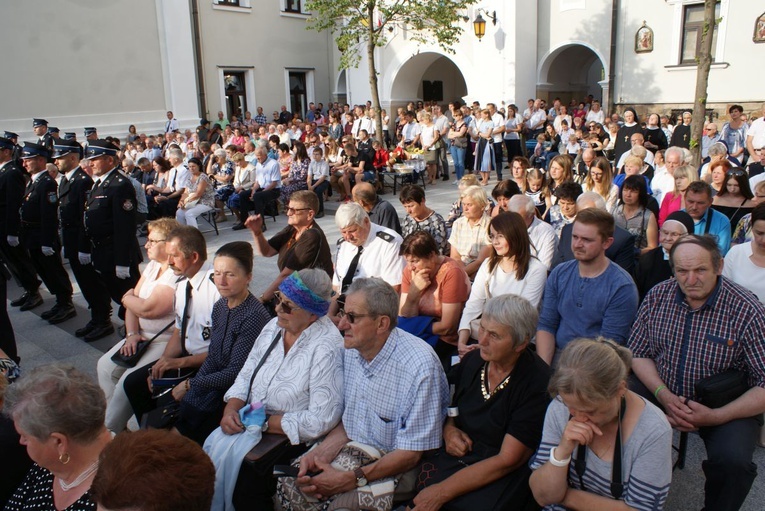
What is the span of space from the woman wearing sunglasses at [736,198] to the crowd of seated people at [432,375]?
81 cm

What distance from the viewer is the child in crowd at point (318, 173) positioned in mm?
11695

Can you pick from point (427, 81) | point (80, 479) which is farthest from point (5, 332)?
point (427, 81)

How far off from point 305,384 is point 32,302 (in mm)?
5559

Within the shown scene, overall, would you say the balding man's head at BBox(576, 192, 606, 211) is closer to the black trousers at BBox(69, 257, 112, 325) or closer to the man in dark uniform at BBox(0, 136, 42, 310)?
the black trousers at BBox(69, 257, 112, 325)

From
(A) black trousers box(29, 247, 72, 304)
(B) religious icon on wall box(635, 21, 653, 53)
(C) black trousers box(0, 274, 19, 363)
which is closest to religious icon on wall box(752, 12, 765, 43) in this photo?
(B) religious icon on wall box(635, 21, 653, 53)

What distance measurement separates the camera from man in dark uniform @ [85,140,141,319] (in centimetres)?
561

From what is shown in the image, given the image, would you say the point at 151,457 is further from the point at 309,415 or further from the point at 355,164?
the point at 355,164

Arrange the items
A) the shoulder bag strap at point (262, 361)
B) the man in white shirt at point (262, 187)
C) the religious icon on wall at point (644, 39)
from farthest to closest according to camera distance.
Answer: the religious icon on wall at point (644, 39) → the man in white shirt at point (262, 187) → the shoulder bag strap at point (262, 361)

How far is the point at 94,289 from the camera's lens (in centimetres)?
606

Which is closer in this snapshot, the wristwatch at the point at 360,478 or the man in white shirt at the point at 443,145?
the wristwatch at the point at 360,478

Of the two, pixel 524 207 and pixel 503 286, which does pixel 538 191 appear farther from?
pixel 503 286

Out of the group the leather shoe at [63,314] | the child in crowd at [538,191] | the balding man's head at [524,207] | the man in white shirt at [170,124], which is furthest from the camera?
the man in white shirt at [170,124]

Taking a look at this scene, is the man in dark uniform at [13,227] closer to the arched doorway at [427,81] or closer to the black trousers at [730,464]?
the black trousers at [730,464]

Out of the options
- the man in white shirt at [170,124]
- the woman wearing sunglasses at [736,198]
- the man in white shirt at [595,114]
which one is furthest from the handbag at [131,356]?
the man in white shirt at [170,124]
